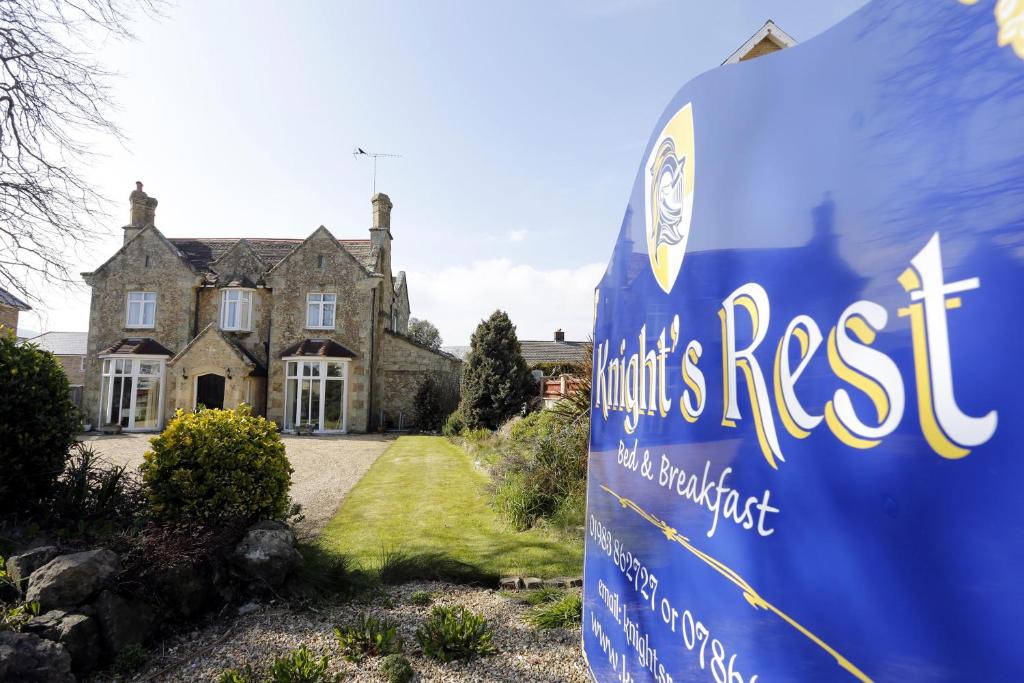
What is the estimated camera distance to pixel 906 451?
110cm

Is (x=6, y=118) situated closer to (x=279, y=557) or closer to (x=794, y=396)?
(x=279, y=557)

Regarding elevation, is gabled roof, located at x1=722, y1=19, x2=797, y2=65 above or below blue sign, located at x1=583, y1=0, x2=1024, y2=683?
above

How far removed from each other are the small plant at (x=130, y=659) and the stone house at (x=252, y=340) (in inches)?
736

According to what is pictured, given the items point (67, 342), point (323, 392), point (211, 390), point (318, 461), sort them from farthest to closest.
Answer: point (67, 342) → point (211, 390) → point (323, 392) → point (318, 461)

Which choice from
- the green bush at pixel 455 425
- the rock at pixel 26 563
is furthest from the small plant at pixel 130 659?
the green bush at pixel 455 425

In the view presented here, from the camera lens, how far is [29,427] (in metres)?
5.70

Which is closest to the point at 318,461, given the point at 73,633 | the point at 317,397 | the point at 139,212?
the point at 317,397

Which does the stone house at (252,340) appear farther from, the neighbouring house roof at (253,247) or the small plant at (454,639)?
the small plant at (454,639)

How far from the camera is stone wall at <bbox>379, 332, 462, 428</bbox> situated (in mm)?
23891

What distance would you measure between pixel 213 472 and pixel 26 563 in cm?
152

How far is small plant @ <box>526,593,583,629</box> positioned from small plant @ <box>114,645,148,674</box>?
2772 millimetres

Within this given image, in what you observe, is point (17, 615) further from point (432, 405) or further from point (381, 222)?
point (381, 222)

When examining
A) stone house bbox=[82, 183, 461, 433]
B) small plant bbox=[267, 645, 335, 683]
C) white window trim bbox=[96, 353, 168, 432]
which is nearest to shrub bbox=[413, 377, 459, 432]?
stone house bbox=[82, 183, 461, 433]

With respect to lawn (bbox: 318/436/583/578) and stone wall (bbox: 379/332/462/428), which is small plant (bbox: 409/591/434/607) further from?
stone wall (bbox: 379/332/462/428)
